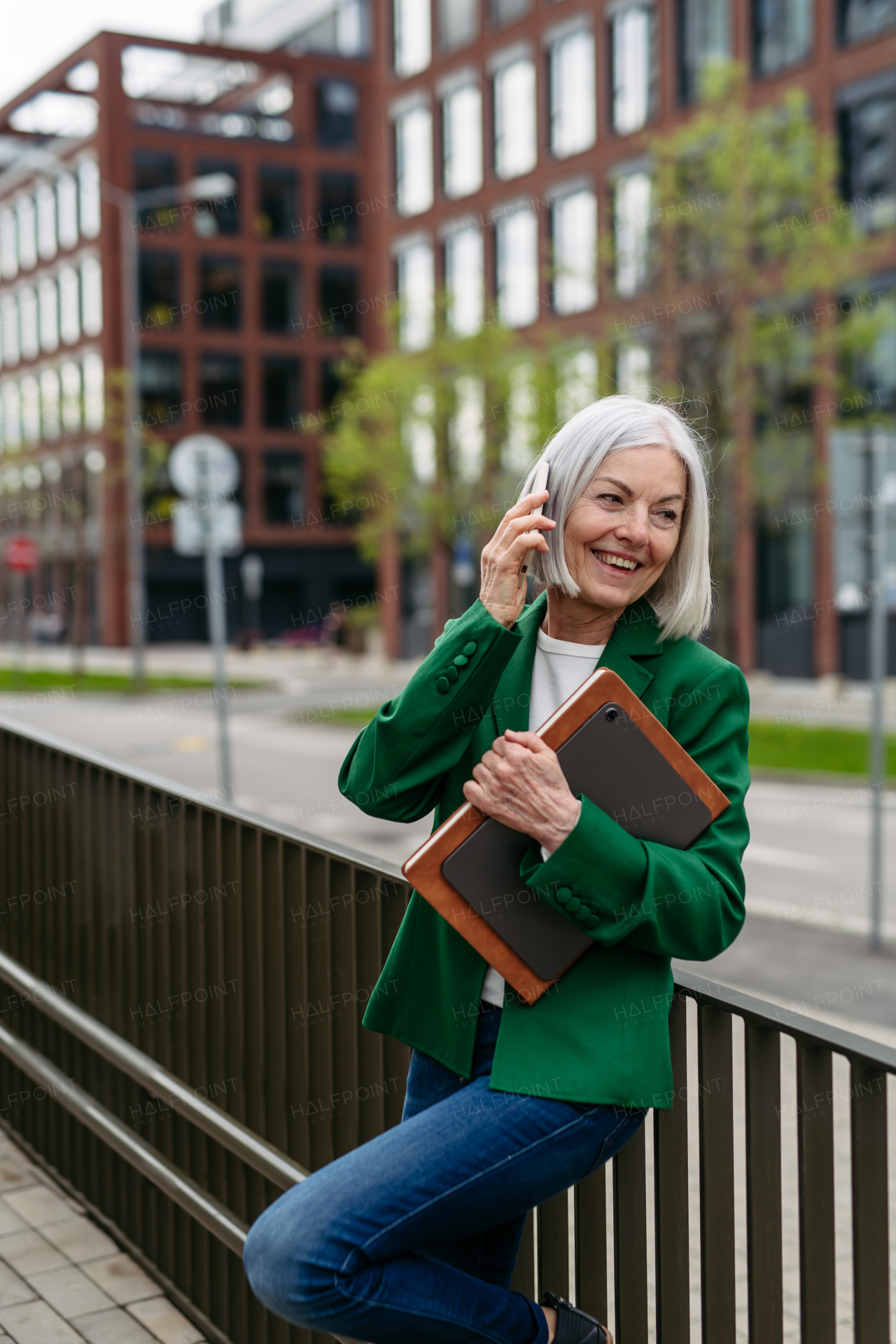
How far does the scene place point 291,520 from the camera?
59406 mm

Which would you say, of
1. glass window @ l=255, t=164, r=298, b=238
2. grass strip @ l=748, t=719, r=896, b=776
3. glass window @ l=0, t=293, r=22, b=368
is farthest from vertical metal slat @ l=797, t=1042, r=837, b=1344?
glass window @ l=0, t=293, r=22, b=368

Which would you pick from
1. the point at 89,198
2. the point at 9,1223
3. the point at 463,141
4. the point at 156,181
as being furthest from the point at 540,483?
the point at 156,181

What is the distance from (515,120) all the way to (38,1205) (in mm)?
36321

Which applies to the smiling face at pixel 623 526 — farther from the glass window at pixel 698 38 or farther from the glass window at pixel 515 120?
the glass window at pixel 515 120

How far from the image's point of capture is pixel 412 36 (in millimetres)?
40906

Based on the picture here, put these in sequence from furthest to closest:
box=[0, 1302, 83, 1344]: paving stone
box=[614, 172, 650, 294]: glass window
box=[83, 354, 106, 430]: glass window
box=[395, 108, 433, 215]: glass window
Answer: box=[83, 354, 106, 430]: glass window, box=[395, 108, 433, 215]: glass window, box=[614, 172, 650, 294]: glass window, box=[0, 1302, 83, 1344]: paving stone

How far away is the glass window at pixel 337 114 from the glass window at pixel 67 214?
9829mm

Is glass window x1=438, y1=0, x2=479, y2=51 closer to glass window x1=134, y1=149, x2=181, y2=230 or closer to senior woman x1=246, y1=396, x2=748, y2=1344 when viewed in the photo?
glass window x1=134, y1=149, x2=181, y2=230

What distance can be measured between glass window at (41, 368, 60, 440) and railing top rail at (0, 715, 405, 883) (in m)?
37.2

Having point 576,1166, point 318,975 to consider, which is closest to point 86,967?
point 318,975

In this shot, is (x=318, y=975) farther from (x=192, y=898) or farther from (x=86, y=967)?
(x=86, y=967)

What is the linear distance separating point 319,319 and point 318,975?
5833cm

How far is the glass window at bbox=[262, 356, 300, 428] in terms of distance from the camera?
5894cm

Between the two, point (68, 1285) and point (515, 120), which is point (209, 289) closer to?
point (515, 120)
